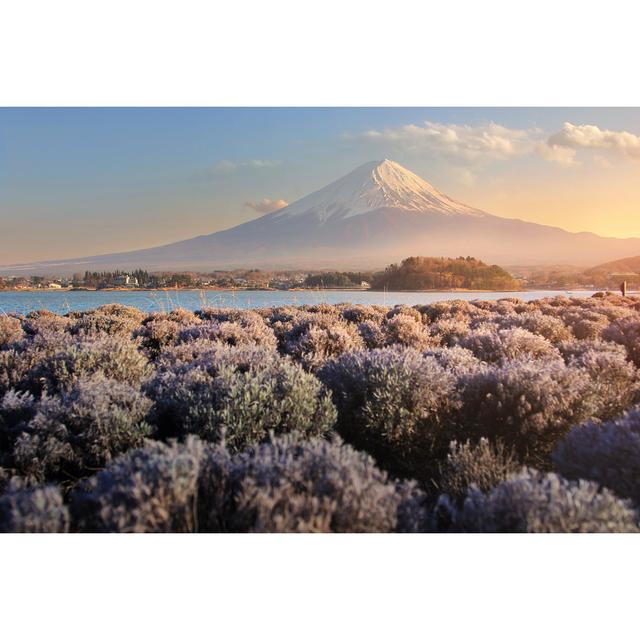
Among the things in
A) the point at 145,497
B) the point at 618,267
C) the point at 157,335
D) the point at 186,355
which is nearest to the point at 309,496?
the point at 145,497

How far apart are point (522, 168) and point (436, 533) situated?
25.1 feet

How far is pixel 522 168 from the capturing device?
882 centimetres

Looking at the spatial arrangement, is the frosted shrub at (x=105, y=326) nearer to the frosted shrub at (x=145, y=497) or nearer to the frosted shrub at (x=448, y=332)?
the frosted shrub at (x=448, y=332)

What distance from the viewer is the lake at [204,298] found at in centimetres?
1062

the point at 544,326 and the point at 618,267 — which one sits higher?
the point at 618,267

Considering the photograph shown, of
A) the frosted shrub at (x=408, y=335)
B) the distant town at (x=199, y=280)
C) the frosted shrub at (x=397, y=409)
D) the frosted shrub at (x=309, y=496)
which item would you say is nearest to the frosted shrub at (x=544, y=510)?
the frosted shrub at (x=309, y=496)

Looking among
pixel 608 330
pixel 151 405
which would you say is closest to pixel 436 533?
pixel 151 405

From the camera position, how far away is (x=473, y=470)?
10.1ft

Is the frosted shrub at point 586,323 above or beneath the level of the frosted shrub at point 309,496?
above

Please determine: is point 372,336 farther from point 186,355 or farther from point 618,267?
point 618,267

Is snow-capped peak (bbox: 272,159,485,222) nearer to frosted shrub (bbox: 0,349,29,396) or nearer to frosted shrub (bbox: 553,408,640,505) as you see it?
frosted shrub (bbox: 0,349,29,396)

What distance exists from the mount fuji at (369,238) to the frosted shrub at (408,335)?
3318mm

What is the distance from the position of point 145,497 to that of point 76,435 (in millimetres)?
1290
